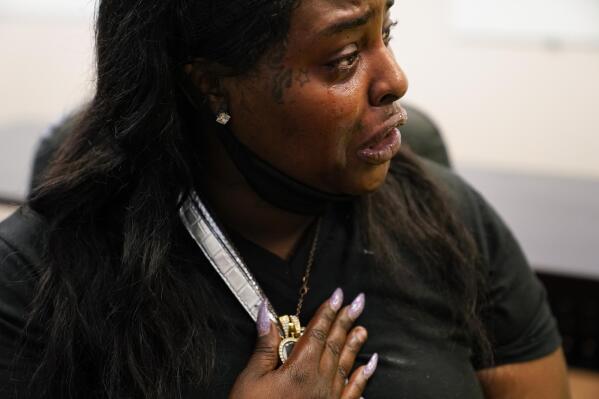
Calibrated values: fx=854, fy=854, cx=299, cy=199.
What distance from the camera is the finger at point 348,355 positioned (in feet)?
3.76

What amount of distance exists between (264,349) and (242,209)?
0.21 metres

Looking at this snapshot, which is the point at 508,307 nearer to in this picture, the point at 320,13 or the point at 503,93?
the point at 320,13

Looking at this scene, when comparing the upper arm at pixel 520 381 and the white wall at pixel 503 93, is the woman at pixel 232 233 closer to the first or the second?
the upper arm at pixel 520 381

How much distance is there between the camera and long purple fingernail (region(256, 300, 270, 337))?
45.3 inches

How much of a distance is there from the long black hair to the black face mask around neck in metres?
0.07

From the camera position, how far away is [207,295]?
3.85ft

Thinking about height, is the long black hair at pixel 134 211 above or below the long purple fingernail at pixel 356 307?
above

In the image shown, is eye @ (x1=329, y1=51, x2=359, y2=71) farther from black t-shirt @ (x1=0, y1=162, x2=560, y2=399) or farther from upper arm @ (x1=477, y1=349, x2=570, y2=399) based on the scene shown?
upper arm @ (x1=477, y1=349, x2=570, y2=399)

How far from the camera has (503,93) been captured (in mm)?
2539

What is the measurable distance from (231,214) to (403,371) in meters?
0.33

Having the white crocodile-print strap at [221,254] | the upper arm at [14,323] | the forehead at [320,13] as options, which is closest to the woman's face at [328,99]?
the forehead at [320,13]

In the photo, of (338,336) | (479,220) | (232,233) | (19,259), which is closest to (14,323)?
(19,259)

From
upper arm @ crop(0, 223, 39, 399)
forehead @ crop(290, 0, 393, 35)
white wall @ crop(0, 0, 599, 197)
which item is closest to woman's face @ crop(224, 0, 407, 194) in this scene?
forehead @ crop(290, 0, 393, 35)

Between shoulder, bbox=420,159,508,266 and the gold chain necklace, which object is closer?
the gold chain necklace
